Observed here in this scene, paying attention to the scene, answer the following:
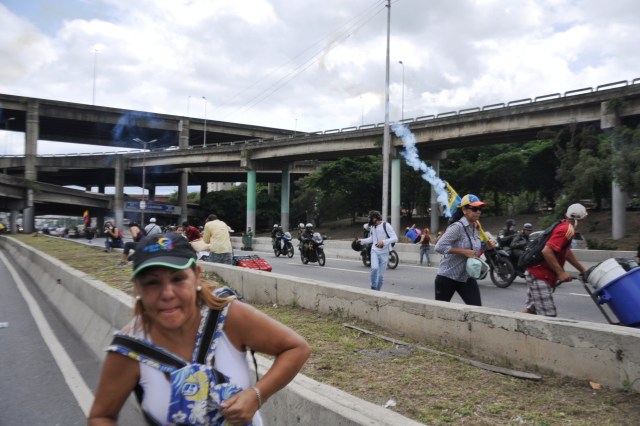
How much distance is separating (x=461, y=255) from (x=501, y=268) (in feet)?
23.0

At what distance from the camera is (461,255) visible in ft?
18.9

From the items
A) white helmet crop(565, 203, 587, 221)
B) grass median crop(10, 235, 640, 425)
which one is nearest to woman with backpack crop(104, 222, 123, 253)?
grass median crop(10, 235, 640, 425)

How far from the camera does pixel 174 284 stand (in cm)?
186

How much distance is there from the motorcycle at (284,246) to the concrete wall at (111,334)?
1072cm

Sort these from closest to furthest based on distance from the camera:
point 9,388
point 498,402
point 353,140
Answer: point 498,402 < point 9,388 < point 353,140

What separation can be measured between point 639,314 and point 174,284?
4.09 meters

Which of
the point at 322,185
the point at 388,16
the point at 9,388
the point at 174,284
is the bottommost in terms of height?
the point at 9,388

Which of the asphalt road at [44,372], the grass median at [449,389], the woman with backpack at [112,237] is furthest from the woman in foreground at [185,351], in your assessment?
the woman with backpack at [112,237]

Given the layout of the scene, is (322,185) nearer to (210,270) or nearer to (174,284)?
(210,270)

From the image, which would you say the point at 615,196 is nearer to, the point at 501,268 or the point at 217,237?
the point at 501,268

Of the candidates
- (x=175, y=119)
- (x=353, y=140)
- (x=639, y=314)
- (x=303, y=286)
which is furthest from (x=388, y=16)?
(x=175, y=119)

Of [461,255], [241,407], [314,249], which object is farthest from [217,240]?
[241,407]

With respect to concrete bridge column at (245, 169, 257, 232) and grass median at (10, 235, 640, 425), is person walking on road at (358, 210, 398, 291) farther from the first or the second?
concrete bridge column at (245, 169, 257, 232)

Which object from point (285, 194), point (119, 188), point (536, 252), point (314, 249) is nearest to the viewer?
point (536, 252)
